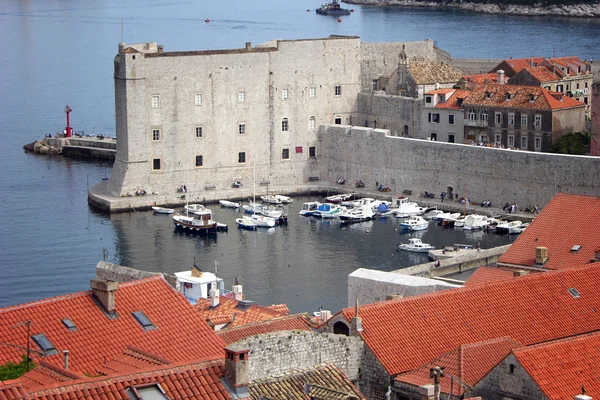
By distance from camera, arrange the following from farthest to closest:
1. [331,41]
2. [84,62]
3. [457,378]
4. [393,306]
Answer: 1. [84,62]
2. [331,41]
3. [393,306]
4. [457,378]

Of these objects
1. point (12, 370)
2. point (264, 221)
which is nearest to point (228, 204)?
point (264, 221)

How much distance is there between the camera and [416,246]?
51750 mm

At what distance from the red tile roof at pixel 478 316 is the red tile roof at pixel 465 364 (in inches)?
19.6

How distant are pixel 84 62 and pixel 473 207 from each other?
80.0 meters

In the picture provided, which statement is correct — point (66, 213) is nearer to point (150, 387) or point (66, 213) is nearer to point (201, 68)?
point (201, 68)

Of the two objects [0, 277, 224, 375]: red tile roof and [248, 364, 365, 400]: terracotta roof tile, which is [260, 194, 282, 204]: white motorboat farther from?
[248, 364, 365, 400]: terracotta roof tile

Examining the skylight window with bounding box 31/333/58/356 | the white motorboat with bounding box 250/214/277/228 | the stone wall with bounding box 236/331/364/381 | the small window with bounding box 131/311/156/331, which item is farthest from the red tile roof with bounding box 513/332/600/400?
the white motorboat with bounding box 250/214/277/228

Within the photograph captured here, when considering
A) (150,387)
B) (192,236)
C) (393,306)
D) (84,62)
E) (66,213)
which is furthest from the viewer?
(84,62)

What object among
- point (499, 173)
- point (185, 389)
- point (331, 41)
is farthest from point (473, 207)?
point (185, 389)

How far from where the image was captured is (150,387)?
1566 centimetres

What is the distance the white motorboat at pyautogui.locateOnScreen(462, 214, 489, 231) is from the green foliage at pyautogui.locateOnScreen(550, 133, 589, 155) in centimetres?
464

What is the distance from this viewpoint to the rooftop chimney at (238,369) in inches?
624

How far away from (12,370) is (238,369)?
4.00m

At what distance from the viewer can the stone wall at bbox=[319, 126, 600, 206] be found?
55.2 metres
